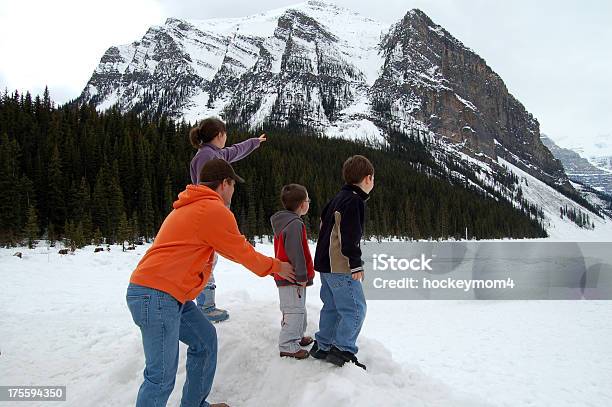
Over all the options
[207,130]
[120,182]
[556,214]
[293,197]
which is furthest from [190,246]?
[556,214]

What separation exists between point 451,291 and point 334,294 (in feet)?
49.0

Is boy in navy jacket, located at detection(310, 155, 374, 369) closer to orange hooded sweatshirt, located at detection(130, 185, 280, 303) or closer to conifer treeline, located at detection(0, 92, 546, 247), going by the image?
orange hooded sweatshirt, located at detection(130, 185, 280, 303)

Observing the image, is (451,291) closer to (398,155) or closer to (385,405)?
(385,405)

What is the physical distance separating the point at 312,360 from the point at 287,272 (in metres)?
1.04

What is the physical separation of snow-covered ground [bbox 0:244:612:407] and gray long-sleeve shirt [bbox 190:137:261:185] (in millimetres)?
1929

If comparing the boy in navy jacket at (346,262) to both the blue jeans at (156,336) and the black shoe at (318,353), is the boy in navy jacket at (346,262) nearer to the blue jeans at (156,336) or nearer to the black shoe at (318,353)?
the black shoe at (318,353)

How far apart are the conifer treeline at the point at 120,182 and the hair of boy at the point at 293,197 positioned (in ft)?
87.2

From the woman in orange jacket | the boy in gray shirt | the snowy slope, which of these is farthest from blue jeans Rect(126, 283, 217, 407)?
the snowy slope

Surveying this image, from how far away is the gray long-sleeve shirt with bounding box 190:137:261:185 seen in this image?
4.62 m

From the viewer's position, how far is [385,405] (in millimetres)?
3369

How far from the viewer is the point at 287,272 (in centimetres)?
369

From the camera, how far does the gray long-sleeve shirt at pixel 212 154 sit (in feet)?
15.2

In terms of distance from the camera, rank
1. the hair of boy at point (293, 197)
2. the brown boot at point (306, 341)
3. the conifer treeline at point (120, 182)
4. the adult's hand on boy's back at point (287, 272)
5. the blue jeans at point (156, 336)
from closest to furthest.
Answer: the blue jeans at point (156, 336), the adult's hand on boy's back at point (287, 272), the hair of boy at point (293, 197), the brown boot at point (306, 341), the conifer treeline at point (120, 182)

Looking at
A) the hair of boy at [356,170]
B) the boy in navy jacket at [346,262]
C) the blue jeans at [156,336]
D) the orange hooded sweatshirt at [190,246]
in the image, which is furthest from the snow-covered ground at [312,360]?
the hair of boy at [356,170]
